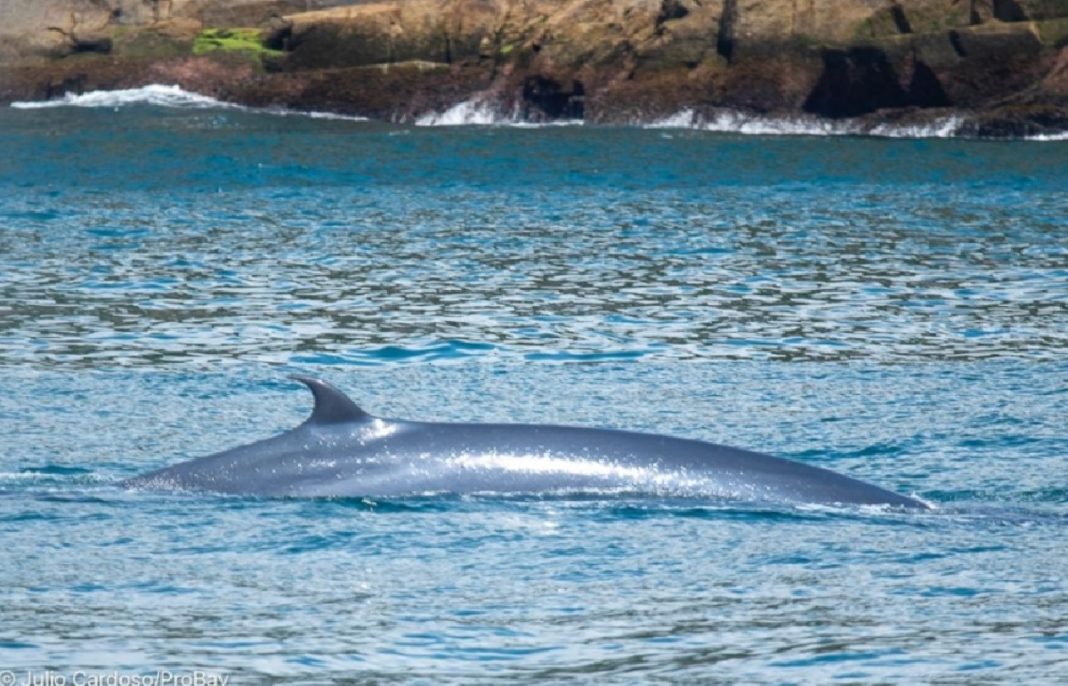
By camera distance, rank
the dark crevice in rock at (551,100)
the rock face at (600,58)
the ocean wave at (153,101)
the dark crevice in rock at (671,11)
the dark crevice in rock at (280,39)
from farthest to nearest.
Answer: the dark crevice in rock at (280,39)
the ocean wave at (153,101)
the dark crevice in rock at (671,11)
the dark crevice in rock at (551,100)
the rock face at (600,58)

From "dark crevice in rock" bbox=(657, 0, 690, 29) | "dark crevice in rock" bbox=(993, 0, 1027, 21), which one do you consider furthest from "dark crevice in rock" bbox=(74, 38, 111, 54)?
"dark crevice in rock" bbox=(993, 0, 1027, 21)

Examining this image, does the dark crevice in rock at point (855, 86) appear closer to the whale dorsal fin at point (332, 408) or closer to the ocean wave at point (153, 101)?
the ocean wave at point (153, 101)

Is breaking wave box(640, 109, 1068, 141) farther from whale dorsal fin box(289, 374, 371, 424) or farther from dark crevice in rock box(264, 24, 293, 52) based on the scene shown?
whale dorsal fin box(289, 374, 371, 424)

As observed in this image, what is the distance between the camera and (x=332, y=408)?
9.34 metres

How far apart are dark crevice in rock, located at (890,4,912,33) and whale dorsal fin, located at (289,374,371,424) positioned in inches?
1372

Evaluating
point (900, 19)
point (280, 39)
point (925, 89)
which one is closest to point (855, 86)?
point (925, 89)

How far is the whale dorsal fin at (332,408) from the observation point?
915 centimetres

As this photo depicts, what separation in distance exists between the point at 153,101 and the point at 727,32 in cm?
1447

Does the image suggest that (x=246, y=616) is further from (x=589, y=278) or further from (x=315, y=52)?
(x=315, y=52)

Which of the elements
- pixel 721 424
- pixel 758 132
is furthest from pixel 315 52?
pixel 721 424

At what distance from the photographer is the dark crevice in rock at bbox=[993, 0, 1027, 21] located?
41.5 m

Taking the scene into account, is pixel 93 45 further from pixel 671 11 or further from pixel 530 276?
pixel 530 276

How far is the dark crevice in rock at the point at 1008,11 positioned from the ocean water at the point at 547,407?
1146cm

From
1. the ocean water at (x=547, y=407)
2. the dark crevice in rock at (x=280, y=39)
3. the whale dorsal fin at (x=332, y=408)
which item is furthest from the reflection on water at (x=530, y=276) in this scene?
the dark crevice in rock at (x=280, y=39)
